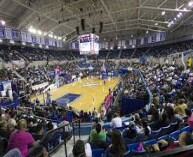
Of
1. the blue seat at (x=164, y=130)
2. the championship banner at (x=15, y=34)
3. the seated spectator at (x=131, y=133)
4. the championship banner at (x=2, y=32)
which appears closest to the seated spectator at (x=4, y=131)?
the seated spectator at (x=131, y=133)

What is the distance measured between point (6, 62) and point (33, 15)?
276 inches

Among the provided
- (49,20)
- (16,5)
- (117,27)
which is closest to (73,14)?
(49,20)

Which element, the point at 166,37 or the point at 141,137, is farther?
the point at 166,37

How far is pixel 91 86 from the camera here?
28672 mm

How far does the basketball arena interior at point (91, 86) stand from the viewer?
4.34 meters

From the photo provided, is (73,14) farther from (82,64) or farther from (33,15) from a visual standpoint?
(82,64)

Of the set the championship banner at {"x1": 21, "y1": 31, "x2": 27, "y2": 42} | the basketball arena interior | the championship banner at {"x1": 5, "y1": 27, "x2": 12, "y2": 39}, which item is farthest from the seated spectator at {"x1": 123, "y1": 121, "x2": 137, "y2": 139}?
the championship banner at {"x1": 21, "y1": 31, "x2": 27, "y2": 42}

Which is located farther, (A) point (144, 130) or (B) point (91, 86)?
(B) point (91, 86)

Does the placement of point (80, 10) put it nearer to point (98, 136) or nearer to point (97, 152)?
point (98, 136)

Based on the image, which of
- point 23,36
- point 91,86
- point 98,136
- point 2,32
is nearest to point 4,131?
point 98,136

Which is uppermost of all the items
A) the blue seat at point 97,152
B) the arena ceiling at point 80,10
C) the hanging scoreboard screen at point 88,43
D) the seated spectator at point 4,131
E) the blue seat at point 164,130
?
the arena ceiling at point 80,10

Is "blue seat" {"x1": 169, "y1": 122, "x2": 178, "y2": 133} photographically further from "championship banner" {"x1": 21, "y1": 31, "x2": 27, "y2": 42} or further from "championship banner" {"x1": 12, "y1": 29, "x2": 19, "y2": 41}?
"championship banner" {"x1": 21, "y1": 31, "x2": 27, "y2": 42}

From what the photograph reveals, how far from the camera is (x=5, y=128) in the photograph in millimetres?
4805

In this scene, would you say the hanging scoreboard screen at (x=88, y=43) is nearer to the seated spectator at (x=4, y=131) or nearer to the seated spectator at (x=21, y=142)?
the seated spectator at (x=4, y=131)
